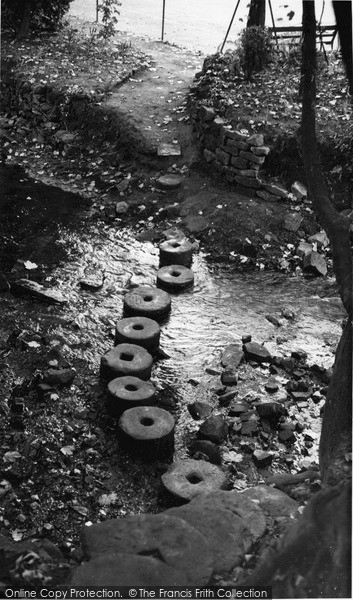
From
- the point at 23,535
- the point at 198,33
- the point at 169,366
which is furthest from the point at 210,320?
the point at 198,33

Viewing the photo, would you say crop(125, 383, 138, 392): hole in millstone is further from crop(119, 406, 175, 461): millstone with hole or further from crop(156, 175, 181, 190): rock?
crop(156, 175, 181, 190): rock

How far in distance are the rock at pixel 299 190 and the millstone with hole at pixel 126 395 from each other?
4.02 metres

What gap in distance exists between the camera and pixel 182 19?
50.3 ft

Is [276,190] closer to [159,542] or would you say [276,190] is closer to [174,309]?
[174,309]

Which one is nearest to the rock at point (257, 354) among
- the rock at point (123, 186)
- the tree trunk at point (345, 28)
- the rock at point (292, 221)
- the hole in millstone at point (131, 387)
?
the hole in millstone at point (131, 387)

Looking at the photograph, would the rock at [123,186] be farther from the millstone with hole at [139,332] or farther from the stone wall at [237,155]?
the millstone with hole at [139,332]

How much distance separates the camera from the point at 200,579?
2928 millimetres

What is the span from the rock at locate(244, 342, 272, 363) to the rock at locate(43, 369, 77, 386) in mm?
1583

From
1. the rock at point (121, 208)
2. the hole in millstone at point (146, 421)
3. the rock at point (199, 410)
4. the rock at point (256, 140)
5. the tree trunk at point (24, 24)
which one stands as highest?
the tree trunk at point (24, 24)

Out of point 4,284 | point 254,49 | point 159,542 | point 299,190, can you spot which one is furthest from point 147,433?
point 254,49

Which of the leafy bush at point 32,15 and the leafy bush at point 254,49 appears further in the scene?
the leafy bush at point 32,15

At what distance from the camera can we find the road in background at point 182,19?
1410 cm

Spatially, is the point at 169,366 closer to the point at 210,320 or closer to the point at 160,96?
the point at 210,320

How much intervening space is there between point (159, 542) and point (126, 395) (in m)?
2.43
